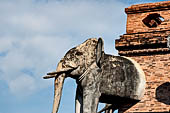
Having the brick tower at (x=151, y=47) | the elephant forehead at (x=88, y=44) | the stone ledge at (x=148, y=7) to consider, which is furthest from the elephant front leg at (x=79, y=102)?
the stone ledge at (x=148, y=7)

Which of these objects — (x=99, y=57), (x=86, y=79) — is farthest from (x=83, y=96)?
(x=99, y=57)

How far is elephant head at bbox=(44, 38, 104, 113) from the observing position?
8033 millimetres

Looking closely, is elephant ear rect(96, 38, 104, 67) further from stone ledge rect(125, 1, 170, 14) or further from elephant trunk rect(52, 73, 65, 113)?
stone ledge rect(125, 1, 170, 14)

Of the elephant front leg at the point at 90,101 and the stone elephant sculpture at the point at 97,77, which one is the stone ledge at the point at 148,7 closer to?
the stone elephant sculpture at the point at 97,77

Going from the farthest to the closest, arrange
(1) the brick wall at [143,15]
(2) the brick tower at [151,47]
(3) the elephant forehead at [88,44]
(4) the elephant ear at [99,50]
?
(1) the brick wall at [143,15] < (2) the brick tower at [151,47] < (3) the elephant forehead at [88,44] < (4) the elephant ear at [99,50]

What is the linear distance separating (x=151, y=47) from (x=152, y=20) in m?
1.16

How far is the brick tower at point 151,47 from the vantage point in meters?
9.24

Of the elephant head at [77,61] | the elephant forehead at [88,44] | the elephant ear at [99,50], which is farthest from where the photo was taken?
the elephant forehead at [88,44]

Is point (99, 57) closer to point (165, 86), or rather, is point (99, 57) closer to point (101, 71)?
point (101, 71)

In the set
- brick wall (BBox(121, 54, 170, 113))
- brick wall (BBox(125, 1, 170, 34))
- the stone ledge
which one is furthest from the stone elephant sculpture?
the stone ledge

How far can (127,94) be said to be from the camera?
7.82m

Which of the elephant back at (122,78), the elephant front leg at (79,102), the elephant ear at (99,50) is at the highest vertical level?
the elephant ear at (99,50)

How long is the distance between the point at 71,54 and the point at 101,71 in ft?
2.48

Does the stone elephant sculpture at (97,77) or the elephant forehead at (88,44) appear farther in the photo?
the elephant forehead at (88,44)
